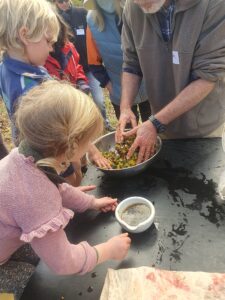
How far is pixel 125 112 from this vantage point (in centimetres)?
194

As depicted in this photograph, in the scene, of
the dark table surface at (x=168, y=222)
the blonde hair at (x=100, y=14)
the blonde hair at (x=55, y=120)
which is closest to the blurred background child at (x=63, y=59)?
the blonde hair at (x=100, y=14)

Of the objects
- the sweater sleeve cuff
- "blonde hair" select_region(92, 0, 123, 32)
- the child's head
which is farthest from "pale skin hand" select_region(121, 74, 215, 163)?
"blonde hair" select_region(92, 0, 123, 32)

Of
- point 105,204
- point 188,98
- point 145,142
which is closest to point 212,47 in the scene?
point 188,98

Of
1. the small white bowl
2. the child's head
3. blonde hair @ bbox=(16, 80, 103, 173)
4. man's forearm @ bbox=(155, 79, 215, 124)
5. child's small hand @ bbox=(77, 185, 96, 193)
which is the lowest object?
child's small hand @ bbox=(77, 185, 96, 193)

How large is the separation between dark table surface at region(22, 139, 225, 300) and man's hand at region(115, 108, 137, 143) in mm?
232

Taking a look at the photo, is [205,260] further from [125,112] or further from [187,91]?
[125,112]

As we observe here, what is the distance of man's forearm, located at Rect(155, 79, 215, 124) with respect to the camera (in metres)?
1.63

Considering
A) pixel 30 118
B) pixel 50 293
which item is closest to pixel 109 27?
pixel 30 118

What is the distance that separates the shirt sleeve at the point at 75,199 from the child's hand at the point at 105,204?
1.0 inches

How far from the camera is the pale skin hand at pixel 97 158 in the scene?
162cm

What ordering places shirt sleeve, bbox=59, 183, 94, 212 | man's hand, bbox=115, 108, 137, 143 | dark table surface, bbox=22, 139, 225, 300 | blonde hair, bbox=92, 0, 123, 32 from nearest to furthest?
1. dark table surface, bbox=22, 139, 225, 300
2. shirt sleeve, bbox=59, 183, 94, 212
3. man's hand, bbox=115, 108, 137, 143
4. blonde hair, bbox=92, 0, 123, 32

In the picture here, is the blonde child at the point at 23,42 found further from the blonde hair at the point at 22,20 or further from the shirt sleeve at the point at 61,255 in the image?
the shirt sleeve at the point at 61,255

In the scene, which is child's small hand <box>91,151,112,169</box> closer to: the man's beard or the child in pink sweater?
the child in pink sweater

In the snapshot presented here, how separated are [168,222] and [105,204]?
0.97ft
